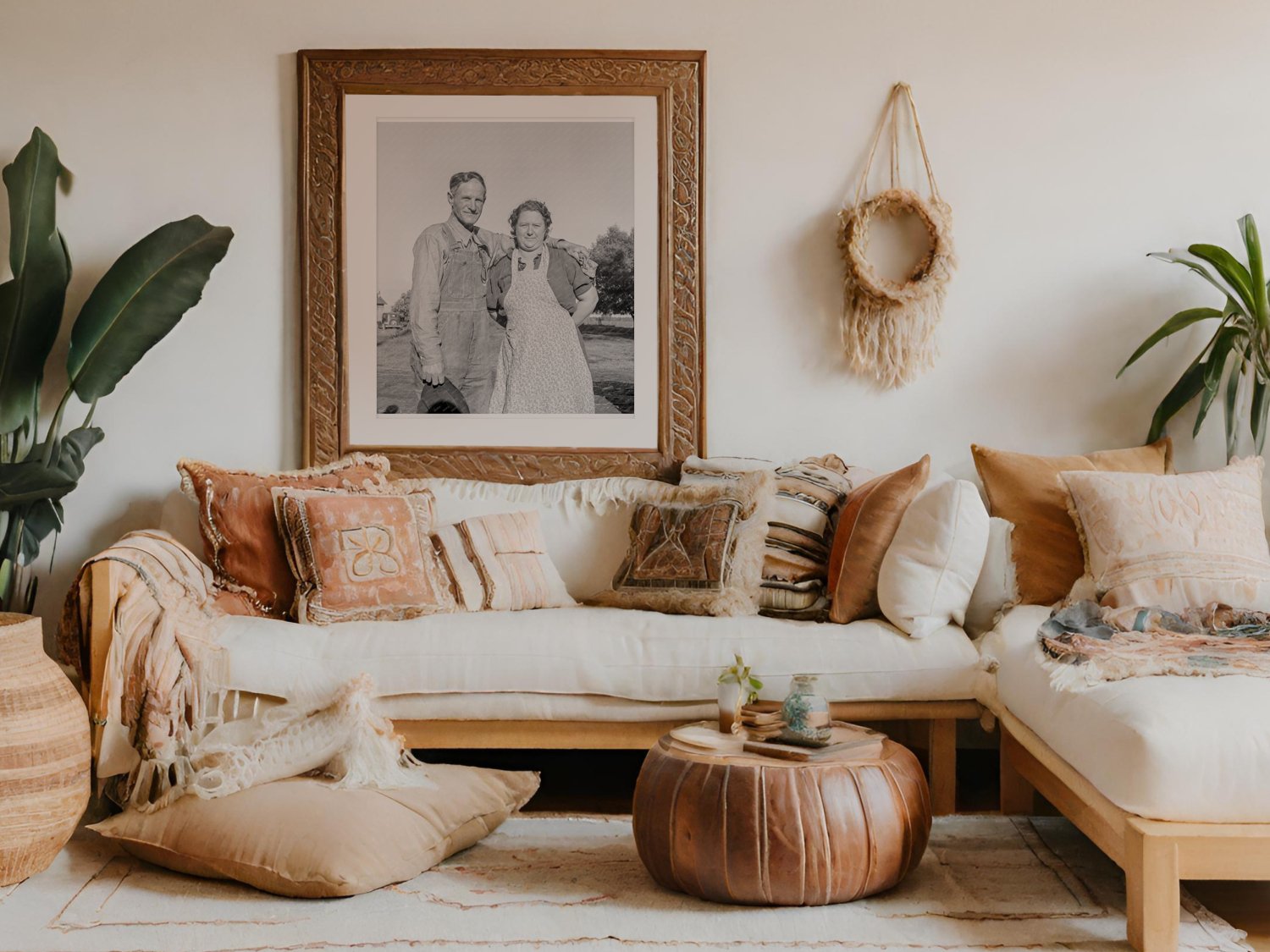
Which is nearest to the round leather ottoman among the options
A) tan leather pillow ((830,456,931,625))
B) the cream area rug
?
the cream area rug

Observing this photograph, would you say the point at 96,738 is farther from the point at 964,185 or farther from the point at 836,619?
the point at 964,185

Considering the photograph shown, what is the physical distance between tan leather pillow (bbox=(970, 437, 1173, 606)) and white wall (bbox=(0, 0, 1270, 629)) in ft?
0.86

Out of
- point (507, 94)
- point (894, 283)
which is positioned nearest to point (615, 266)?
point (507, 94)

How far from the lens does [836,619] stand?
3.10m

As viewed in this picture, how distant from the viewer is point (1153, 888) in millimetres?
1983

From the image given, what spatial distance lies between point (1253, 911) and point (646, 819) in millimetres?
1237

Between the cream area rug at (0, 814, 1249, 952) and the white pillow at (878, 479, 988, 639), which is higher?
the white pillow at (878, 479, 988, 639)

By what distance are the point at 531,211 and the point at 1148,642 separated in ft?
7.34

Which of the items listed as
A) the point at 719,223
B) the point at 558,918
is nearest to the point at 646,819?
the point at 558,918

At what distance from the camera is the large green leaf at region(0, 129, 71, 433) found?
340 centimetres

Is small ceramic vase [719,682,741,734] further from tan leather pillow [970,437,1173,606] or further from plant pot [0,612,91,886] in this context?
plant pot [0,612,91,886]

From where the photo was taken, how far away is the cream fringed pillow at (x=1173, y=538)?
291cm

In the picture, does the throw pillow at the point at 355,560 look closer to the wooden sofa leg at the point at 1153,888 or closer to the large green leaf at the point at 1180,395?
the wooden sofa leg at the point at 1153,888

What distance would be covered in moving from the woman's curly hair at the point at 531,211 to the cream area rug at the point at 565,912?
200cm
